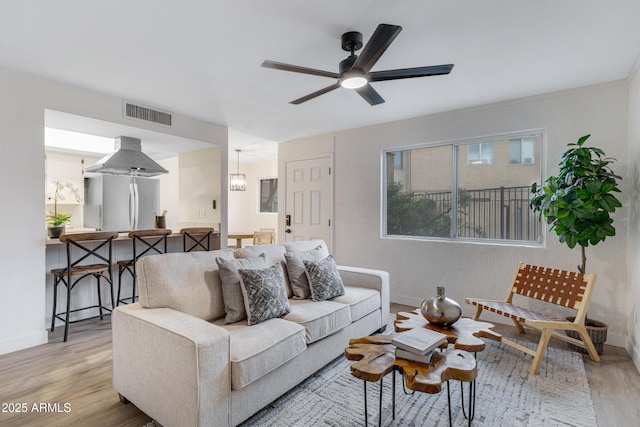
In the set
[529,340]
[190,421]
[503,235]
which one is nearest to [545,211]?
[503,235]

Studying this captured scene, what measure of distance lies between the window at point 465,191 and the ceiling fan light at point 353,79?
7.14 feet

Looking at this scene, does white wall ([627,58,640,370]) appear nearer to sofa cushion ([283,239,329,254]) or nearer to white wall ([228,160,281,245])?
sofa cushion ([283,239,329,254])

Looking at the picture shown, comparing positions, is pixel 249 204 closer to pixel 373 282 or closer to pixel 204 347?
pixel 373 282

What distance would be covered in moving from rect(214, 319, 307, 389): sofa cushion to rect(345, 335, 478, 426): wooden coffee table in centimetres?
40

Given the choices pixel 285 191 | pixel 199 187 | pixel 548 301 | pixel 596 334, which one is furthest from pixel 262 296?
pixel 285 191

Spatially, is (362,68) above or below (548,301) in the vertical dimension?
above

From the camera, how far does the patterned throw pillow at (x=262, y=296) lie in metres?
2.13

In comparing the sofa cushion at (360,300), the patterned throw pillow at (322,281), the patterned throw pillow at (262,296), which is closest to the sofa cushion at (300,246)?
the patterned throw pillow at (322,281)

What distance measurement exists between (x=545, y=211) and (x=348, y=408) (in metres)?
2.40

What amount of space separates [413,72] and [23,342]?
387 cm

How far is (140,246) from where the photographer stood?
4.00 metres

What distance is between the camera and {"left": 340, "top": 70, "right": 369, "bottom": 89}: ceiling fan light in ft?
→ 7.02

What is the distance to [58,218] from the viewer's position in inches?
138

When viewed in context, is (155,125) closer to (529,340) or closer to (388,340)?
(388,340)
